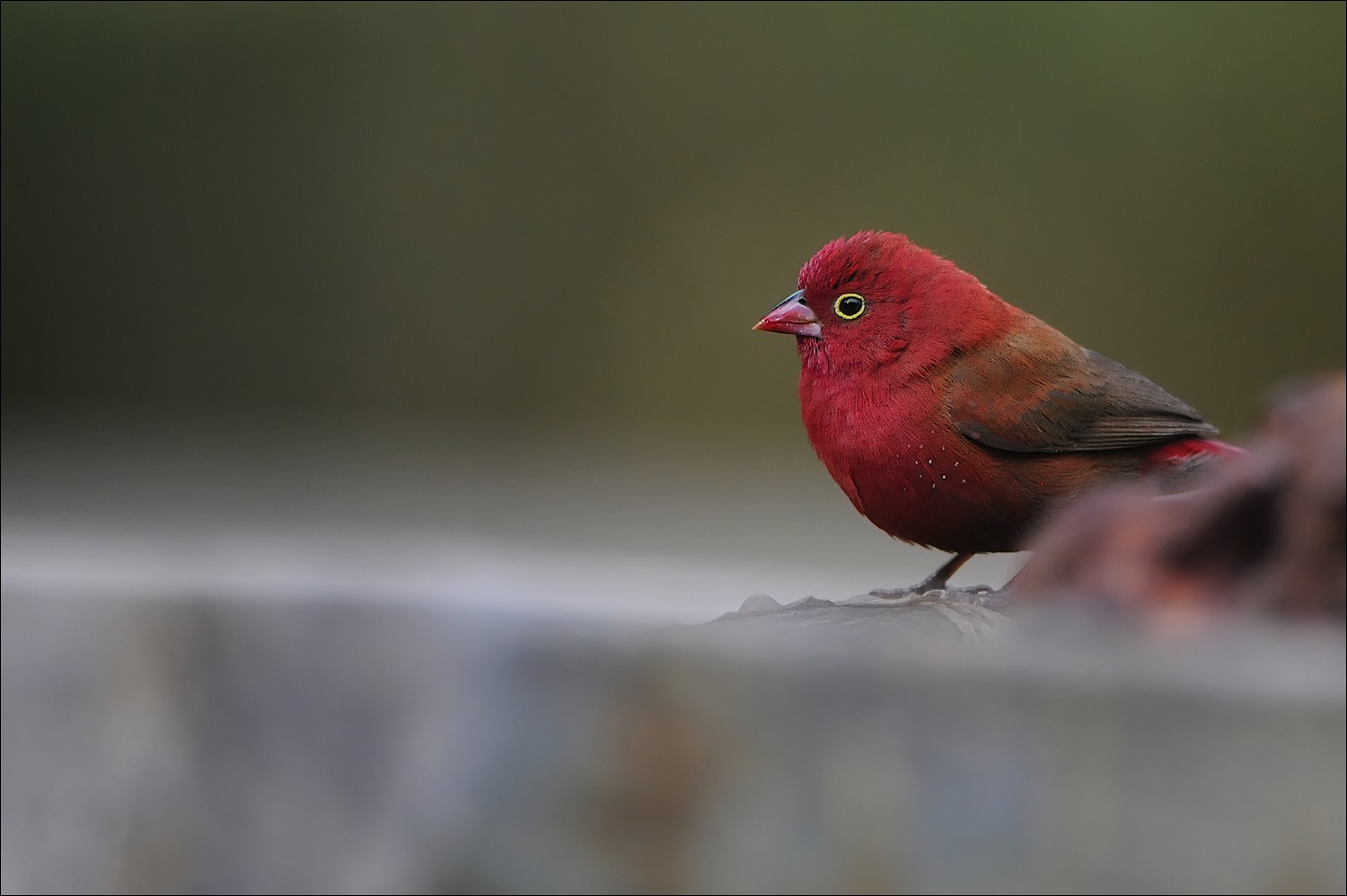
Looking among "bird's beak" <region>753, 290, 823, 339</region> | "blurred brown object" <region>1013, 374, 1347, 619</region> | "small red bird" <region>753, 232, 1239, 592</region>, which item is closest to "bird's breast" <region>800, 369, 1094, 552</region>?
"small red bird" <region>753, 232, 1239, 592</region>

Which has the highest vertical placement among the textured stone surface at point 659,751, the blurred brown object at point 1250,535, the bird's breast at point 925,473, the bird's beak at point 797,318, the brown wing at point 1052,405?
the bird's beak at point 797,318

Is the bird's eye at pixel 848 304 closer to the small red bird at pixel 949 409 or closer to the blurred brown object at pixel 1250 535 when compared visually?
the small red bird at pixel 949 409

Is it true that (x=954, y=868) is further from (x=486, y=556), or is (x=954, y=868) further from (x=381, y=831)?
(x=486, y=556)

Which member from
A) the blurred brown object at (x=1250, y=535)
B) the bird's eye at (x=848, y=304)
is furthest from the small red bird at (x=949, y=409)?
the blurred brown object at (x=1250, y=535)

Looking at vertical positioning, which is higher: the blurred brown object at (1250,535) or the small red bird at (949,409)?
the small red bird at (949,409)

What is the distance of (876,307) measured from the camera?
3.21 meters

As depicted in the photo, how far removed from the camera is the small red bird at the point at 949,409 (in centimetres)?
298

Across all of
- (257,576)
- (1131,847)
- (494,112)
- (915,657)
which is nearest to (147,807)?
(257,576)

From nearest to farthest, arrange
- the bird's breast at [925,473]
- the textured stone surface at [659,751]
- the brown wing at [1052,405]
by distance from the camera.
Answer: the textured stone surface at [659,751], the bird's breast at [925,473], the brown wing at [1052,405]

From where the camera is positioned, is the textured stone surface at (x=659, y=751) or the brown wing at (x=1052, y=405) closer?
the textured stone surface at (x=659, y=751)

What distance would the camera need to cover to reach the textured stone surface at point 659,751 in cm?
146

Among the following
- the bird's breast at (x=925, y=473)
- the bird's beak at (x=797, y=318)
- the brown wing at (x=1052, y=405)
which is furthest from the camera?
the bird's beak at (x=797, y=318)

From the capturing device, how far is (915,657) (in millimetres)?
1562

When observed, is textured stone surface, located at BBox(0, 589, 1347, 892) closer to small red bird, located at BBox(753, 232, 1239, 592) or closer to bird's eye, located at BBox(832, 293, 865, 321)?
small red bird, located at BBox(753, 232, 1239, 592)
